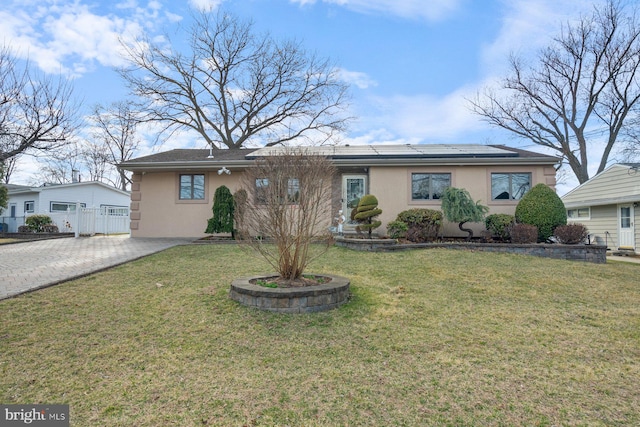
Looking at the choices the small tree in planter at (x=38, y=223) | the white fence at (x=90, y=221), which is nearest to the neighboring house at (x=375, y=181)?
the white fence at (x=90, y=221)

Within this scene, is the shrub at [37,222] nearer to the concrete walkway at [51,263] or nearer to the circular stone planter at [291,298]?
the concrete walkway at [51,263]

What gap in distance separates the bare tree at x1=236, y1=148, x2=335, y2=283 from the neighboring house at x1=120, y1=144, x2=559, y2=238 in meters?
6.41

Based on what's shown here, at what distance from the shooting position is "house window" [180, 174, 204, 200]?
42.3 feet

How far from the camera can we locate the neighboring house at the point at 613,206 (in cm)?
1532

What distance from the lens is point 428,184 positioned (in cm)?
1198

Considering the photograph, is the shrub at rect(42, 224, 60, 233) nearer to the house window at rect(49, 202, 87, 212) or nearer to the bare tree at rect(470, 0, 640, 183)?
the house window at rect(49, 202, 87, 212)

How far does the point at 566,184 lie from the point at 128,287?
31.7 m

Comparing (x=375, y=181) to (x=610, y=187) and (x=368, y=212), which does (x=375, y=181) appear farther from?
(x=610, y=187)

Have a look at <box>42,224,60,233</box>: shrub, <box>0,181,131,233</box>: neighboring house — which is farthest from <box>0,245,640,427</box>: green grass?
<box>0,181,131,233</box>: neighboring house

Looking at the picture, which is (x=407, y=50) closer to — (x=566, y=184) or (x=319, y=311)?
(x=319, y=311)

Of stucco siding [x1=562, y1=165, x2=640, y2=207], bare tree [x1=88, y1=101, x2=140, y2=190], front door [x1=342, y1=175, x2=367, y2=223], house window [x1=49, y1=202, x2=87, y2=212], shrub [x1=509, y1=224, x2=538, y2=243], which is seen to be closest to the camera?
shrub [x1=509, y1=224, x2=538, y2=243]

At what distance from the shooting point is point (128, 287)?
215 inches

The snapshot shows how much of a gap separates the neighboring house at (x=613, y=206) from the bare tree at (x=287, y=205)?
1661 centimetres

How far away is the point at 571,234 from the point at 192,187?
41.1 ft
